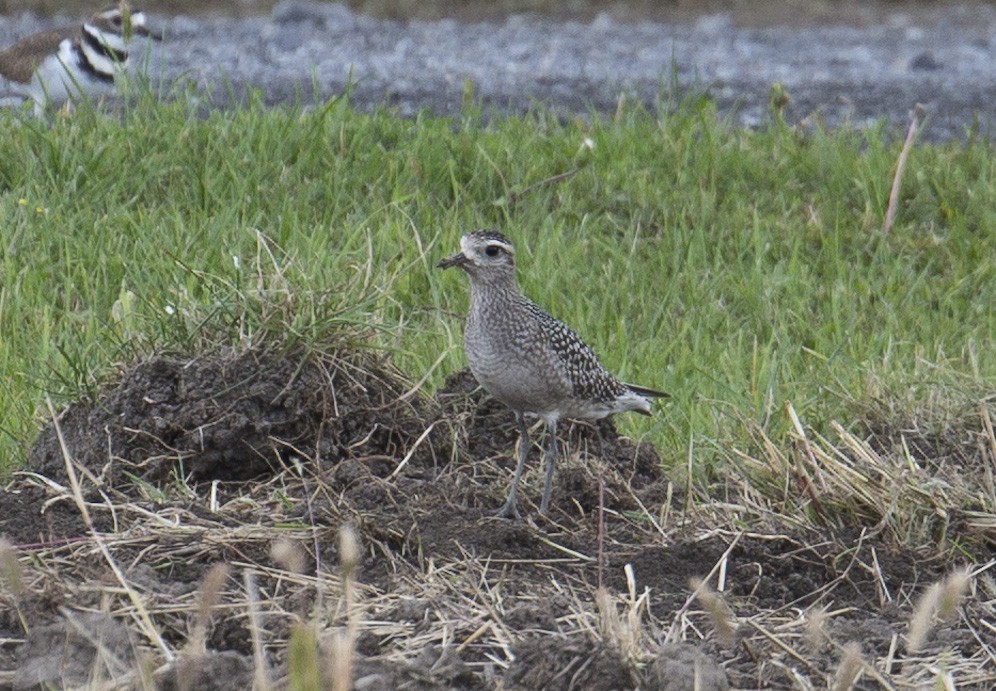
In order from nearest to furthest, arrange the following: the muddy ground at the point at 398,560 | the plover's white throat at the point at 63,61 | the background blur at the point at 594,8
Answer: the muddy ground at the point at 398,560 → the plover's white throat at the point at 63,61 → the background blur at the point at 594,8

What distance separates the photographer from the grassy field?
406 cm

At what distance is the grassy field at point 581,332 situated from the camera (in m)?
4.06

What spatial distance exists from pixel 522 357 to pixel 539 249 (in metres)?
2.30

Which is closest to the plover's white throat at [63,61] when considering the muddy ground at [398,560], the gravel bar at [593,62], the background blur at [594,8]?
the gravel bar at [593,62]

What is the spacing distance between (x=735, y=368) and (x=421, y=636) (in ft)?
8.39

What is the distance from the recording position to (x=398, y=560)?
443 cm

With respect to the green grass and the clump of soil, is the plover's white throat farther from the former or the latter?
the clump of soil

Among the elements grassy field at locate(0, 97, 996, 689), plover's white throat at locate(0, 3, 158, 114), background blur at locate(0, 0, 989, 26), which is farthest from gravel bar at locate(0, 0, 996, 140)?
grassy field at locate(0, 97, 996, 689)

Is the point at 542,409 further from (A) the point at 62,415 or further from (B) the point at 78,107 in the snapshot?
(B) the point at 78,107

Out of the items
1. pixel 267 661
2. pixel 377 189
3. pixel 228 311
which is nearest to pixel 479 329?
pixel 228 311

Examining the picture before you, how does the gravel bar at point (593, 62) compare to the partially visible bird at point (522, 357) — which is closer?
the partially visible bird at point (522, 357)

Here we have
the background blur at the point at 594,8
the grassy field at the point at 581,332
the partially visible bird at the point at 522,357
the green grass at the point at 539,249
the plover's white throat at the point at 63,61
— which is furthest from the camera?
the background blur at the point at 594,8

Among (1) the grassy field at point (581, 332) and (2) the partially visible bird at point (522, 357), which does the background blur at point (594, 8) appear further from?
(2) the partially visible bird at point (522, 357)

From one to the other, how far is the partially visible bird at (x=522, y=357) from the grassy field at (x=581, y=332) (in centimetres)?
17
